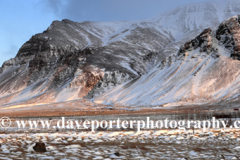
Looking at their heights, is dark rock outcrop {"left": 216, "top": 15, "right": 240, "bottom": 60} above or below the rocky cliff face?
above

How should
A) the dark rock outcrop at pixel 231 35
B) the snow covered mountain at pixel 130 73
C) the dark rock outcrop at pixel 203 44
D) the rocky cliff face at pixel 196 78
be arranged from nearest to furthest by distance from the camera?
the rocky cliff face at pixel 196 78, the snow covered mountain at pixel 130 73, the dark rock outcrop at pixel 231 35, the dark rock outcrop at pixel 203 44

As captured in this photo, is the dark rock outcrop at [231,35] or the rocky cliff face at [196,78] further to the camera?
the dark rock outcrop at [231,35]

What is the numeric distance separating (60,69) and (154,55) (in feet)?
216

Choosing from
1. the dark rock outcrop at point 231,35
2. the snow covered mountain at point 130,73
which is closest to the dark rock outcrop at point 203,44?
the snow covered mountain at point 130,73

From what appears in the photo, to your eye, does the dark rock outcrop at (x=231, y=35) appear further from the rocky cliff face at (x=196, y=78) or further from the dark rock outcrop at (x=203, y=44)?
the dark rock outcrop at (x=203, y=44)

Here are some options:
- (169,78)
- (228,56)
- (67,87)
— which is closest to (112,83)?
(67,87)

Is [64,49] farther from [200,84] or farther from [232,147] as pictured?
[232,147]

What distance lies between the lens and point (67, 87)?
146000 mm

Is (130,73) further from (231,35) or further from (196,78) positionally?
(231,35)

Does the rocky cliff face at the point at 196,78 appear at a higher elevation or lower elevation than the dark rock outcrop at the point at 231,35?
lower

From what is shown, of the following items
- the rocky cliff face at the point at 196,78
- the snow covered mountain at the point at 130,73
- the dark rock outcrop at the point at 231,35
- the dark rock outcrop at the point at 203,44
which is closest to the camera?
the rocky cliff face at the point at 196,78

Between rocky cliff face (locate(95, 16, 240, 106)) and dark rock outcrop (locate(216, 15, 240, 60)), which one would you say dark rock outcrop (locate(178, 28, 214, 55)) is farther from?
dark rock outcrop (locate(216, 15, 240, 60))

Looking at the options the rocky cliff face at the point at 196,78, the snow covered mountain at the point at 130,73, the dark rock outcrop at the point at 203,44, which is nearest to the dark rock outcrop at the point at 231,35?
the rocky cliff face at the point at 196,78

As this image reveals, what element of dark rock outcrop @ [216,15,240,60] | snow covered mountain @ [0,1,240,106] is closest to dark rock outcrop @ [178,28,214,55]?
snow covered mountain @ [0,1,240,106]
